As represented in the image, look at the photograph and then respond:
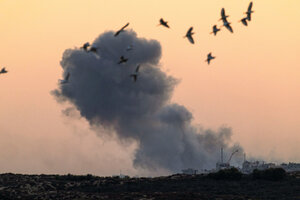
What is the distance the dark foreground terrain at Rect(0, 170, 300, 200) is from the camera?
11581 centimetres

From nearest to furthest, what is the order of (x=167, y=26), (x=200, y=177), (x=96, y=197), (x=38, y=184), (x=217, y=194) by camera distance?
(x=167, y=26), (x=96, y=197), (x=217, y=194), (x=38, y=184), (x=200, y=177)

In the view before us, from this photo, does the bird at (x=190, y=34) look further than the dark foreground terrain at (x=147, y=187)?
No

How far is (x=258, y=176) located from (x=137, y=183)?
78.3 ft

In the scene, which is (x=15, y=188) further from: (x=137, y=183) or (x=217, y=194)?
(x=217, y=194)

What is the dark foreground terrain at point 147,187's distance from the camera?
11581 centimetres

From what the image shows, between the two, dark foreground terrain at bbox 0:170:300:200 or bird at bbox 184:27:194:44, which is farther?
dark foreground terrain at bbox 0:170:300:200

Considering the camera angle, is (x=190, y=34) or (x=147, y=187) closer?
(x=190, y=34)

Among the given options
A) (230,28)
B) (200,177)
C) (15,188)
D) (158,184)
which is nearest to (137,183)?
(158,184)

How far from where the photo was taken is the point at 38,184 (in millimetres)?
133125

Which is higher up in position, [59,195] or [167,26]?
[167,26]

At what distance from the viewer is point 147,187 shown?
133 metres

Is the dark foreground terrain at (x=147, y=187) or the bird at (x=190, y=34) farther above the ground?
the bird at (x=190, y=34)

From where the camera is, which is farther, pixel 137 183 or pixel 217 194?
→ pixel 137 183

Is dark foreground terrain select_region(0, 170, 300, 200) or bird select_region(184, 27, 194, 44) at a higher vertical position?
bird select_region(184, 27, 194, 44)
